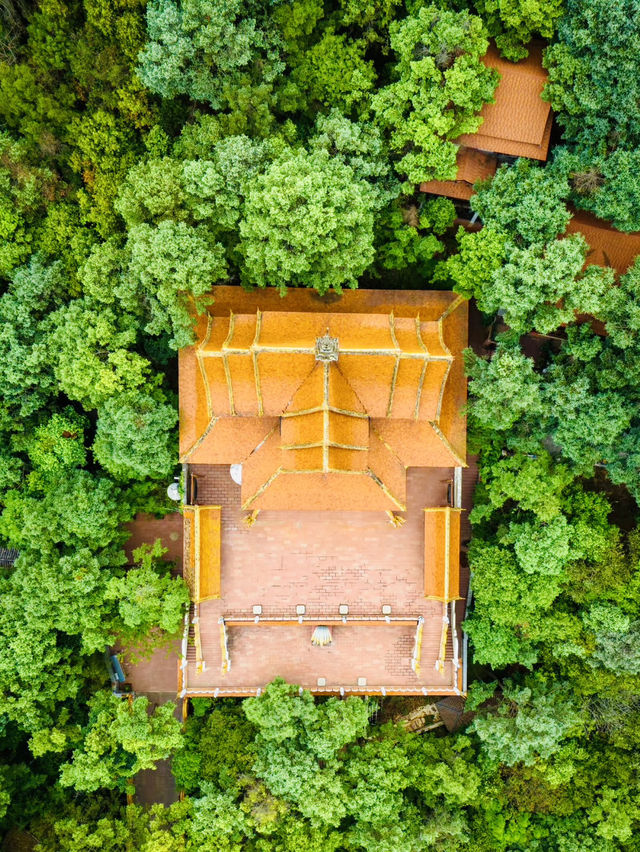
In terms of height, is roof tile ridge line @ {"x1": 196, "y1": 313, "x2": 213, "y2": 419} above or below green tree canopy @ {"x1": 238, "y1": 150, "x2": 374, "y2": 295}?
below

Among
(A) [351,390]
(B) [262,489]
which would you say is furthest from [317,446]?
(B) [262,489]

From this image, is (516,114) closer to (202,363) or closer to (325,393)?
(325,393)

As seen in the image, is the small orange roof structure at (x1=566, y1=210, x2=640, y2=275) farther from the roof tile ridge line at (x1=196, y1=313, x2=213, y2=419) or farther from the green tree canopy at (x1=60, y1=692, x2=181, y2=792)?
the green tree canopy at (x1=60, y1=692, x2=181, y2=792)

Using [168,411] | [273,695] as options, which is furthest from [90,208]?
[273,695]

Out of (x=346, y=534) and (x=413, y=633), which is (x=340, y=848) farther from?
(x=346, y=534)

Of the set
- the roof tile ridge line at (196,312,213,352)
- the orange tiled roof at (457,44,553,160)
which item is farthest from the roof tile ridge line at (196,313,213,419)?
the orange tiled roof at (457,44,553,160)
